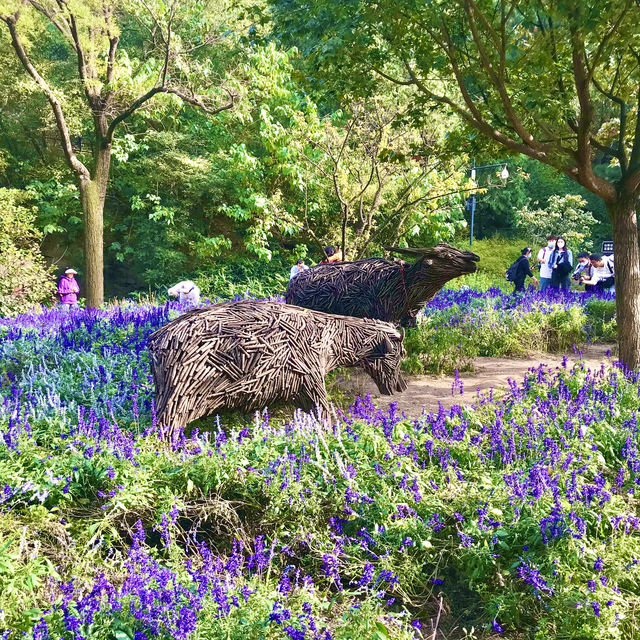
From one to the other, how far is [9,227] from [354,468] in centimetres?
1631

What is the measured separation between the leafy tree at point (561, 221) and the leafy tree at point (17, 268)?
20.0m

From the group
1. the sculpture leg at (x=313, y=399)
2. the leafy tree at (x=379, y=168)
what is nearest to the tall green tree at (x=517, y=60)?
the sculpture leg at (x=313, y=399)

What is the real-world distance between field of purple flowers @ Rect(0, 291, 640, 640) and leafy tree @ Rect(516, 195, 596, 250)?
933 inches

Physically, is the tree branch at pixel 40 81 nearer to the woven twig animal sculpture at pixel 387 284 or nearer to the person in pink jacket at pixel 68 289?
the person in pink jacket at pixel 68 289

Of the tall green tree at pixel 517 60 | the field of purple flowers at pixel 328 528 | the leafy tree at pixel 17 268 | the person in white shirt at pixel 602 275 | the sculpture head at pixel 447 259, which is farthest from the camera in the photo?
the person in white shirt at pixel 602 275

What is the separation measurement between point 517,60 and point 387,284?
9.07 ft

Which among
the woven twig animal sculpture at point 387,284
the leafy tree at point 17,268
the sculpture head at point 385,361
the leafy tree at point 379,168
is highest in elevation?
the leafy tree at point 379,168

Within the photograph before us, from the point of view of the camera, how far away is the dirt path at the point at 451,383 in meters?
6.35

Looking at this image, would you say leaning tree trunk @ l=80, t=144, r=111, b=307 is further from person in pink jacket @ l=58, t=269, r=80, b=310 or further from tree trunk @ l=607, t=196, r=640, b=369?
tree trunk @ l=607, t=196, r=640, b=369

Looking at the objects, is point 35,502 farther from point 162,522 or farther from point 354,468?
point 354,468

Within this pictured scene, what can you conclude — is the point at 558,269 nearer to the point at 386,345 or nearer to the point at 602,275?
the point at 602,275

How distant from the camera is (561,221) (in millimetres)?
27219

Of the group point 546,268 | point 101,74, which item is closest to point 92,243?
point 101,74

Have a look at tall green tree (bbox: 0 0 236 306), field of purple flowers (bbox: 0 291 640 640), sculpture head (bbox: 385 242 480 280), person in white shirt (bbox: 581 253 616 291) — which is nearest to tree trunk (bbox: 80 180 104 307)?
tall green tree (bbox: 0 0 236 306)
